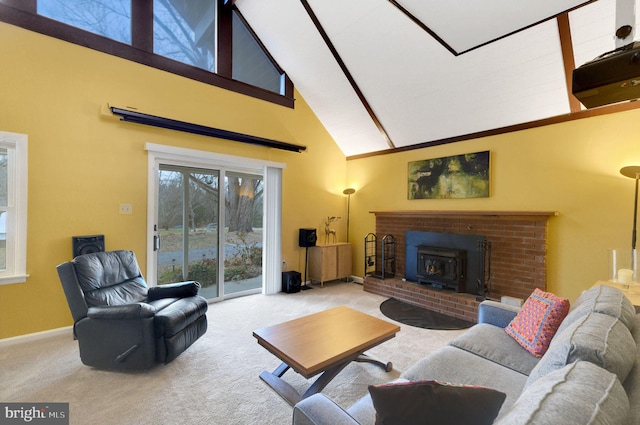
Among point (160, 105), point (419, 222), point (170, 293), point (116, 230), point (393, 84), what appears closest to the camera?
point (170, 293)

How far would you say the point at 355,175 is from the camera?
5891 millimetres

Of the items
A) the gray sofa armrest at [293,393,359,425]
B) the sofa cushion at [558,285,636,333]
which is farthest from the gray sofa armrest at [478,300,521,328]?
the gray sofa armrest at [293,393,359,425]

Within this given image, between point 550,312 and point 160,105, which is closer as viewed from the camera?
point 550,312

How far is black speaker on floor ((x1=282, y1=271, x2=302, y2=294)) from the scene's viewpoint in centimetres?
484

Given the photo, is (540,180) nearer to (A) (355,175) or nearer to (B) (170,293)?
(A) (355,175)

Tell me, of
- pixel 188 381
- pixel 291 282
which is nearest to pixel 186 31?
pixel 291 282

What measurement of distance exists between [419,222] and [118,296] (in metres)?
4.18

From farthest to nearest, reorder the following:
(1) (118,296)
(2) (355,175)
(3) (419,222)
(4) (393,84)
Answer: (2) (355,175) → (3) (419,222) → (4) (393,84) → (1) (118,296)

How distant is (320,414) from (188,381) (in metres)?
1.63

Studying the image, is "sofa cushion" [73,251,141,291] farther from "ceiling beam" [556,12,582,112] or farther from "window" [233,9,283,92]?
"ceiling beam" [556,12,582,112]

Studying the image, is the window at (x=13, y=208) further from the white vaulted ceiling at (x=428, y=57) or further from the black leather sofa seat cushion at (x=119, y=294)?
the white vaulted ceiling at (x=428, y=57)

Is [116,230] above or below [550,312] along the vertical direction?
above

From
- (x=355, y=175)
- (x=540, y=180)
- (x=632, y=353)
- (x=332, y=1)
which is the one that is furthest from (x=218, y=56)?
(x=632, y=353)

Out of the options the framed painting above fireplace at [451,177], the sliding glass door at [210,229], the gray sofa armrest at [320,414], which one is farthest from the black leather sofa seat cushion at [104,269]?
the framed painting above fireplace at [451,177]
